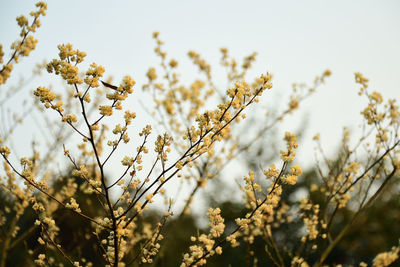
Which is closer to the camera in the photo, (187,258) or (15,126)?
(187,258)

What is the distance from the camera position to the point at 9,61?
2.74 metres

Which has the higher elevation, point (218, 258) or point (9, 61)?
point (218, 258)

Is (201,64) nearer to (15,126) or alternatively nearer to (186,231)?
(15,126)

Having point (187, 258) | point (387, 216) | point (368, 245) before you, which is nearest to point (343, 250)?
point (368, 245)

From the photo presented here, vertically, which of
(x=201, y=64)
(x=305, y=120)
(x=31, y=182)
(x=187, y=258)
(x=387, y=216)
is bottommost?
(x=187, y=258)

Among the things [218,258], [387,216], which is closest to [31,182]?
[218,258]

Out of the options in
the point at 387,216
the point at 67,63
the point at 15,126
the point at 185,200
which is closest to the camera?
the point at 67,63

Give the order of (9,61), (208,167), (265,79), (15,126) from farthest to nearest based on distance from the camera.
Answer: (15,126), (208,167), (9,61), (265,79)

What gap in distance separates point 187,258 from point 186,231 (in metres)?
18.7

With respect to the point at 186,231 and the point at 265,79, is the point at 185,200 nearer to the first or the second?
the point at 265,79

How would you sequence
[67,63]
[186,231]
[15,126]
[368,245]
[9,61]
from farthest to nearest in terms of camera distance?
[186,231] < [368,245] < [15,126] < [9,61] < [67,63]

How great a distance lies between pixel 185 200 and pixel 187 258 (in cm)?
145

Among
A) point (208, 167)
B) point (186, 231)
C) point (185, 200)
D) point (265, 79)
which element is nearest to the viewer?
point (265, 79)

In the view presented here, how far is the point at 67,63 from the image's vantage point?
1796 mm
